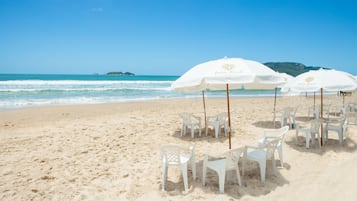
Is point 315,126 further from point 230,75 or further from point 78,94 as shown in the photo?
point 78,94

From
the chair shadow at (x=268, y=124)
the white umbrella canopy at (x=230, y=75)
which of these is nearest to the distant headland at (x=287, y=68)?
the chair shadow at (x=268, y=124)


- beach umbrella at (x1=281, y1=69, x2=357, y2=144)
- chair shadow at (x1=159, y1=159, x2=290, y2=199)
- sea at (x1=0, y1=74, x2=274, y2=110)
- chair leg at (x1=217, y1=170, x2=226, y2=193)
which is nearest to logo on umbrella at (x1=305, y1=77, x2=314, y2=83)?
beach umbrella at (x1=281, y1=69, x2=357, y2=144)

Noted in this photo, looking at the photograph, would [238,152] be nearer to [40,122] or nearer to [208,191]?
[208,191]

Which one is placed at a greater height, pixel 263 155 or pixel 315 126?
pixel 315 126

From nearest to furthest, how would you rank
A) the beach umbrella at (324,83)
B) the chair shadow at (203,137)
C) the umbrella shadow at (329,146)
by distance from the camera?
the beach umbrella at (324,83), the umbrella shadow at (329,146), the chair shadow at (203,137)

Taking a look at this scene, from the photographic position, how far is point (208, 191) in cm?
387

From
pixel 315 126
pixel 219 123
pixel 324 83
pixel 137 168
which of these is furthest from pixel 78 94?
pixel 324 83

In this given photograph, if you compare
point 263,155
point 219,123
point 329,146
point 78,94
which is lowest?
point 329,146

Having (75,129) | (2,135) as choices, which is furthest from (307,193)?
(2,135)

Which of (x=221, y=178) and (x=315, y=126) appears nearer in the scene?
(x=221, y=178)

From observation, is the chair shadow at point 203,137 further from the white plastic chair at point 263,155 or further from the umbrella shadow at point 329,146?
the white plastic chair at point 263,155

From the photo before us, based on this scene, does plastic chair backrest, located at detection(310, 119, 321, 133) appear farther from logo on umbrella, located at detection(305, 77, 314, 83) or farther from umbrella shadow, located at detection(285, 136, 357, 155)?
logo on umbrella, located at detection(305, 77, 314, 83)

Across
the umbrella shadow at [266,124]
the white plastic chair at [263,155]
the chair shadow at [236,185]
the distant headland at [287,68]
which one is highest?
the distant headland at [287,68]

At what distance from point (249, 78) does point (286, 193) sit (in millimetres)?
2025
